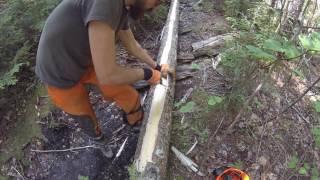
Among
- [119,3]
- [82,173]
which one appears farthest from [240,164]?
[119,3]

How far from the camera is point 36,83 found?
460 cm

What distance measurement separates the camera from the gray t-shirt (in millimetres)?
2441

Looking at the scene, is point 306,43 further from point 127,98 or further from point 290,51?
point 127,98

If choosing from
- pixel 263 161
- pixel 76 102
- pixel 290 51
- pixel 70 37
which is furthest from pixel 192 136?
pixel 70 37

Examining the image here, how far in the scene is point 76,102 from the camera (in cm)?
336

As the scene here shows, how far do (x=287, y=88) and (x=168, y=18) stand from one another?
6.77 feet

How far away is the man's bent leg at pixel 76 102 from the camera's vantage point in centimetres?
323

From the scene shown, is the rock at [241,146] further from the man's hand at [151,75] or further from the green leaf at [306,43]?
the green leaf at [306,43]

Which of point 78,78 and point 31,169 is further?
point 31,169

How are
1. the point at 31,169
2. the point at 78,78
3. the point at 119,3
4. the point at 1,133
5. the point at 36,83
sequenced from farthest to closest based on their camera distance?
the point at 36,83
the point at 1,133
the point at 31,169
the point at 78,78
the point at 119,3

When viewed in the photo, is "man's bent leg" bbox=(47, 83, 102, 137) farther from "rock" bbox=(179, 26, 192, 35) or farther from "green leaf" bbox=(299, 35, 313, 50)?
"rock" bbox=(179, 26, 192, 35)

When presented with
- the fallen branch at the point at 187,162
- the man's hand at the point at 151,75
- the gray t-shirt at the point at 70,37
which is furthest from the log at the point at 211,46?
the gray t-shirt at the point at 70,37

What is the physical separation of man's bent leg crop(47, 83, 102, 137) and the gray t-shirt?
4.0 inches

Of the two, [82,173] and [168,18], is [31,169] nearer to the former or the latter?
[82,173]
